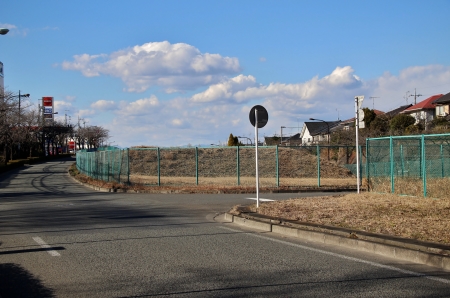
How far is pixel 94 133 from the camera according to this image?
360ft

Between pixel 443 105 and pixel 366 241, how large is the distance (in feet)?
153

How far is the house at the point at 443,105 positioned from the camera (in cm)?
4769

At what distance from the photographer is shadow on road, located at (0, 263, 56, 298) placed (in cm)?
592

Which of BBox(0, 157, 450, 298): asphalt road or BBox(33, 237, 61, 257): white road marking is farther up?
BBox(33, 237, 61, 257): white road marking

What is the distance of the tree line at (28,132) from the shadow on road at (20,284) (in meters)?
37.3

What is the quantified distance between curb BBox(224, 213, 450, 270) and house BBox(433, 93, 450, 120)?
4045 cm

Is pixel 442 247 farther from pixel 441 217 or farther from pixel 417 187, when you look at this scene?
pixel 417 187

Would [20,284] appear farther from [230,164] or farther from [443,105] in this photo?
[443,105]

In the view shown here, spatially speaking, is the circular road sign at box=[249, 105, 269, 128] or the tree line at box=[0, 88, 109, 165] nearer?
the circular road sign at box=[249, 105, 269, 128]

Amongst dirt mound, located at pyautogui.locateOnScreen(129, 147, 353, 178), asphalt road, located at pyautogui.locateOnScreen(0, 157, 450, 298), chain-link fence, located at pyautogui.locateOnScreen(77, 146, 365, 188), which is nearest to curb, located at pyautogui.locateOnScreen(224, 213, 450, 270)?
asphalt road, located at pyautogui.locateOnScreen(0, 157, 450, 298)

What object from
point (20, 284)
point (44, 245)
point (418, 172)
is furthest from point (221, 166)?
point (20, 284)

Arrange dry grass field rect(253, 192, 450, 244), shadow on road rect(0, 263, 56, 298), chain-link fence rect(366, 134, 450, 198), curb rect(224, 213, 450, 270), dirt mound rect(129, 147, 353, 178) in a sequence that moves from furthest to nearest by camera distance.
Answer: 1. dirt mound rect(129, 147, 353, 178)
2. chain-link fence rect(366, 134, 450, 198)
3. dry grass field rect(253, 192, 450, 244)
4. curb rect(224, 213, 450, 270)
5. shadow on road rect(0, 263, 56, 298)

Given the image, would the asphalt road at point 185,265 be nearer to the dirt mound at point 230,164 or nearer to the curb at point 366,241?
the curb at point 366,241

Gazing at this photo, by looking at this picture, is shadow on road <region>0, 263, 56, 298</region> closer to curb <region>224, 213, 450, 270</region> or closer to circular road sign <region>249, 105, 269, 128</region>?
curb <region>224, 213, 450, 270</region>
